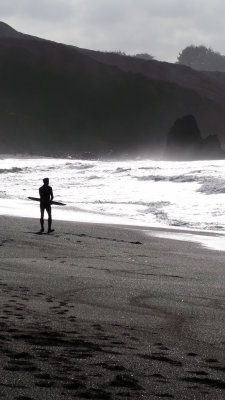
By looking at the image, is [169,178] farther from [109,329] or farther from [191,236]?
[109,329]

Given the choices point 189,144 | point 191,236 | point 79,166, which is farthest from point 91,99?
point 191,236

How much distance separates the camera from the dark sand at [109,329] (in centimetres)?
380

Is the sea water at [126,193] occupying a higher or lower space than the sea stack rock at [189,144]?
lower

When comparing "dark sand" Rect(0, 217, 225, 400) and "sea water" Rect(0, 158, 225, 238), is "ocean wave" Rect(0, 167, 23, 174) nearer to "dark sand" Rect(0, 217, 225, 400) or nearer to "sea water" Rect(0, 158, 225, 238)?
"sea water" Rect(0, 158, 225, 238)

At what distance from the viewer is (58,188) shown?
128 feet

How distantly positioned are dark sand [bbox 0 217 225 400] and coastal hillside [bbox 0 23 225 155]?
70.8 meters

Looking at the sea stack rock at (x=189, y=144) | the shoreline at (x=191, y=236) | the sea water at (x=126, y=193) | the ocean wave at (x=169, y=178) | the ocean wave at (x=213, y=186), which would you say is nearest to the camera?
the shoreline at (x=191, y=236)

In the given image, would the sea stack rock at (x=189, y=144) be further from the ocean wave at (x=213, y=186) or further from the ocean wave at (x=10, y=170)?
the ocean wave at (x=213, y=186)

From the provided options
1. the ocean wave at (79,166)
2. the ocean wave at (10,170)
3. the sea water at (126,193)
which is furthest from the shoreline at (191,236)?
the ocean wave at (10,170)

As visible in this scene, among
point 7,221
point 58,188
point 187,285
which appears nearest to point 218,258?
point 187,285

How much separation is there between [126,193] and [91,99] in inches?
2272

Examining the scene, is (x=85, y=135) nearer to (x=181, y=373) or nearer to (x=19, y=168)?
(x=19, y=168)

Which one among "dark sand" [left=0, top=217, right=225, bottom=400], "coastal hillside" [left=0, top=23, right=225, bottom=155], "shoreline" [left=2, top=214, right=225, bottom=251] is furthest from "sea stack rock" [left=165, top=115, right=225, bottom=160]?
"dark sand" [left=0, top=217, right=225, bottom=400]

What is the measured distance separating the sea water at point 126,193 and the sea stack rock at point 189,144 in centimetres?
1474
